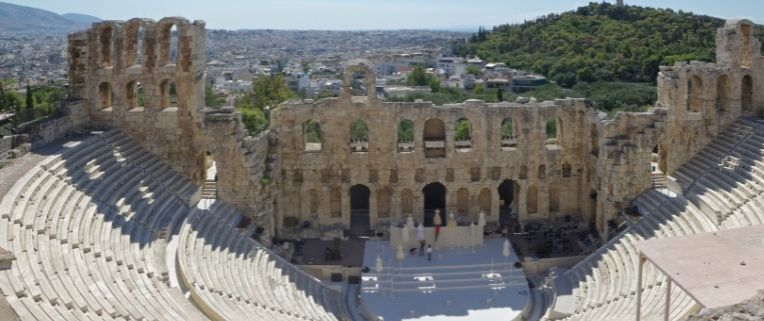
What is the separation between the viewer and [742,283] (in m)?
12.8

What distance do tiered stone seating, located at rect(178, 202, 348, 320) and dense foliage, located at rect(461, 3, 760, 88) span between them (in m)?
43.1

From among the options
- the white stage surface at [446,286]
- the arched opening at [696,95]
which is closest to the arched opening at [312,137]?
the white stage surface at [446,286]

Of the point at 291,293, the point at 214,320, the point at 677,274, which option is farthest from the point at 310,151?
the point at 677,274

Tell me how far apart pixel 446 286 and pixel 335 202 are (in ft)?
26.6

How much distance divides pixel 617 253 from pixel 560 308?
10.7 ft

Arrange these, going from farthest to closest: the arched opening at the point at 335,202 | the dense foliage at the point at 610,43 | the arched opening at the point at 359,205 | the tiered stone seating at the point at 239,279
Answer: the dense foliage at the point at 610,43, the arched opening at the point at 359,205, the arched opening at the point at 335,202, the tiered stone seating at the point at 239,279

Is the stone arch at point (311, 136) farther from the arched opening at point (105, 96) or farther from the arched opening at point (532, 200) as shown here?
the arched opening at point (532, 200)

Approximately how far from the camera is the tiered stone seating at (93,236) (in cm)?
1603

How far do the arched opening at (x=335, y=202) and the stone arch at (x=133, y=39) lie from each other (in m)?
9.90

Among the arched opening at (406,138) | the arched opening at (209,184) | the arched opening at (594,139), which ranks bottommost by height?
the arched opening at (209,184)

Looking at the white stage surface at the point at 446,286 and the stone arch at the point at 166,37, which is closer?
the white stage surface at the point at 446,286

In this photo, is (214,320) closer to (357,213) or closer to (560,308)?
(560,308)

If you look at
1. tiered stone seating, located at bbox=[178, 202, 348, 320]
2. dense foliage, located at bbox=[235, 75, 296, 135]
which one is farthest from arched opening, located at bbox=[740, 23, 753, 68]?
dense foliage, located at bbox=[235, 75, 296, 135]

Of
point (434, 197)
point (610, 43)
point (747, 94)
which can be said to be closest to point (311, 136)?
point (434, 197)
